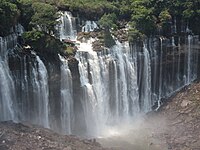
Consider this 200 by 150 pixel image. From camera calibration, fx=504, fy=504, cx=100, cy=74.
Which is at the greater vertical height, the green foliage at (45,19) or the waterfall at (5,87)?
the green foliage at (45,19)

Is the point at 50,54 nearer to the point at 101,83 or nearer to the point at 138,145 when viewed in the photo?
the point at 101,83

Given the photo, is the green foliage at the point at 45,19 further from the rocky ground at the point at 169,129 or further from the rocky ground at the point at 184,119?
the rocky ground at the point at 184,119

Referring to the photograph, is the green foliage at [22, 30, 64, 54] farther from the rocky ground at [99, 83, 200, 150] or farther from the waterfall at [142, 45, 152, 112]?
the waterfall at [142, 45, 152, 112]

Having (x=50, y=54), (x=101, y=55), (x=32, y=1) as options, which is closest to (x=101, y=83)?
(x=101, y=55)

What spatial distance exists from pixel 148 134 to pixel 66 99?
9310 mm

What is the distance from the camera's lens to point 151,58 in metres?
57.4

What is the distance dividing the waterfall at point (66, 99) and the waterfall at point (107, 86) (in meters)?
1.68

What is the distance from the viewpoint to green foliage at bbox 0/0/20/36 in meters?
46.2

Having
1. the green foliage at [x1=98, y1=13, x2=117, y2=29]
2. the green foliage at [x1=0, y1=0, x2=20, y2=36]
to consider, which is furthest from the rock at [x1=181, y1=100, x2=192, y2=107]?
the green foliage at [x1=0, y1=0, x2=20, y2=36]

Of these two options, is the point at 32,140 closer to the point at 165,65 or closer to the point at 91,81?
the point at 91,81

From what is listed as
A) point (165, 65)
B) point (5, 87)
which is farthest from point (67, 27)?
point (5, 87)

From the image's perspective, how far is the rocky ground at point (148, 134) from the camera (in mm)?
40844

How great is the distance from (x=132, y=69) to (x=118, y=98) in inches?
139

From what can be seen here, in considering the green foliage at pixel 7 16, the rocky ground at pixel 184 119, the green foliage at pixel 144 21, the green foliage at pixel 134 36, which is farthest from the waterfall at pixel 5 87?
the green foliage at pixel 144 21
